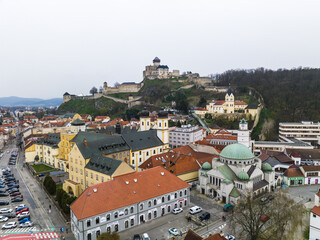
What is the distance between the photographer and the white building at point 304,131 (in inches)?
3191

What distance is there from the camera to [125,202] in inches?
1242

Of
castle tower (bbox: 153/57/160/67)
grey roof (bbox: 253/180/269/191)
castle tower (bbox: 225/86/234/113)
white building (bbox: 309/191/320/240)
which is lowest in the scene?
grey roof (bbox: 253/180/269/191)

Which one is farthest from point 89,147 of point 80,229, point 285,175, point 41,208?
point 285,175

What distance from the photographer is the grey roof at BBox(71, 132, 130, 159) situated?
45106 mm

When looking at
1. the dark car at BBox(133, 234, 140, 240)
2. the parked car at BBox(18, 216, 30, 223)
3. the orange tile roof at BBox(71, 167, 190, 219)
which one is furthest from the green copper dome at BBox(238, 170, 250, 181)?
the parked car at BBox(18, 216, 30, 223)

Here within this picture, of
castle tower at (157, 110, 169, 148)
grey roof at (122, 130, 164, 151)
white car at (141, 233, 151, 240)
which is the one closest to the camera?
white car at (141, 233, 151, 240)

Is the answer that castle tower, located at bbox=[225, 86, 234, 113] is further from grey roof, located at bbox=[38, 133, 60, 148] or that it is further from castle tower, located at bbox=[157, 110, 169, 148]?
grey roof, located at bbox=[38, 133, 60, 148]

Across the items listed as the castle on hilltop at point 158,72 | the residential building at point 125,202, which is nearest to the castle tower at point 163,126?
the residential building at point 125,202

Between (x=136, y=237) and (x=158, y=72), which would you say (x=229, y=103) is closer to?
(x=158, y=72)

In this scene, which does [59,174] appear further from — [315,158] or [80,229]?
[315,158]

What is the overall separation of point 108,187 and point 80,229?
6.11m

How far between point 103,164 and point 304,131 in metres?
73.1

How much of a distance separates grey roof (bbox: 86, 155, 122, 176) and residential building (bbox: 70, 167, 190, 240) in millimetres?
3812

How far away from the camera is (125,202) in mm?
31547
